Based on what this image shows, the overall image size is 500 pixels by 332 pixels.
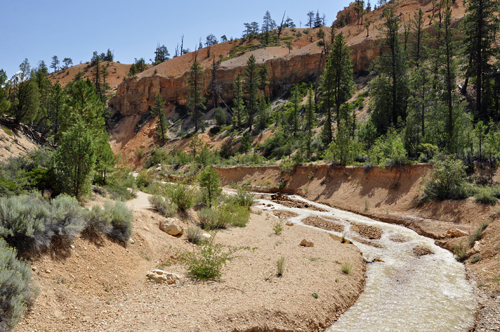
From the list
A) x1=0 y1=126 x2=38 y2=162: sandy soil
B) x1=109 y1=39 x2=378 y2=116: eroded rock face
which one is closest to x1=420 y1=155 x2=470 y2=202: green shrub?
x1=0 y1=126 x2=38 y2=162: sandy soil

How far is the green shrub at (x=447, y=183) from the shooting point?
53.4 ft

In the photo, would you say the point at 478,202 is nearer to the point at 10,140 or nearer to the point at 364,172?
the point at 364,172

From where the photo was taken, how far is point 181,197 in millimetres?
13219

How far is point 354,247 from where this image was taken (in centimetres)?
1271

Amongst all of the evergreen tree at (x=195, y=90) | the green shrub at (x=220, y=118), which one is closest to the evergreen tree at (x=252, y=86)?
the green shrub at (x=220, y=118)

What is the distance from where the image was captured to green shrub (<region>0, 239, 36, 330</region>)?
462cm

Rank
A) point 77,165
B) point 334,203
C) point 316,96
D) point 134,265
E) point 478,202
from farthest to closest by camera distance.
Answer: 1. point 316,96
2. point 334,203
3. point 478,202
4. point 77,165
5. point 134,265

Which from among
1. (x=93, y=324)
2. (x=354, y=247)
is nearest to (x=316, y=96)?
(x=354, y=247)

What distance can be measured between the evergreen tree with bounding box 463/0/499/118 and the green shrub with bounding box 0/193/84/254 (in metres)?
33.7

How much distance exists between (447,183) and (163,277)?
16.3m

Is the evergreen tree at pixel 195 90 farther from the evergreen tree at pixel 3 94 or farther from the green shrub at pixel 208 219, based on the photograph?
the green shrub at pixel 208 219

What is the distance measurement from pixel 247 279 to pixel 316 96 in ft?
164

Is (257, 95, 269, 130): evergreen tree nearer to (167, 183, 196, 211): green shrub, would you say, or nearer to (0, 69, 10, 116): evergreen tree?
(0, 69, 10, 116): evergreen tree

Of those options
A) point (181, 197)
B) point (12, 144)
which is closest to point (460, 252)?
point (181, 197)
